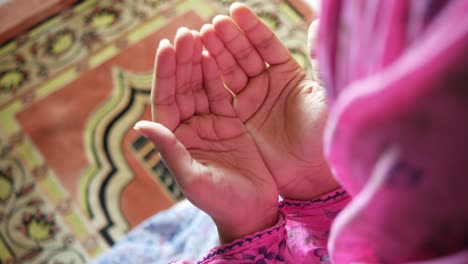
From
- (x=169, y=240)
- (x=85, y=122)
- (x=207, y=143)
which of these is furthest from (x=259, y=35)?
(x=85, y=122)

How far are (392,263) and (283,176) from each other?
0.26 meters

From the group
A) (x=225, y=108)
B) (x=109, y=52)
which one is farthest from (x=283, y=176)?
(x=109, y=52)

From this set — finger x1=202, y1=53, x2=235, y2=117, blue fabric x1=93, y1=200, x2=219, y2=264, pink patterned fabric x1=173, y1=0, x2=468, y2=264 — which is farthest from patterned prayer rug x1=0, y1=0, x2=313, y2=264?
pink patterned fabric x1=173, y1=0, x2=468, y2=264

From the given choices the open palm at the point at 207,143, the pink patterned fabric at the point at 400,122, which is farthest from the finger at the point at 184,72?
the pink patterned fabric at the point at 400,122

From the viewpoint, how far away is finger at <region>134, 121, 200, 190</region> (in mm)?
446

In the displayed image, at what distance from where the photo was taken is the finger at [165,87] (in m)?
0.49

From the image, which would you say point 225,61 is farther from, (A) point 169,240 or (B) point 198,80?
(A) point 169,240

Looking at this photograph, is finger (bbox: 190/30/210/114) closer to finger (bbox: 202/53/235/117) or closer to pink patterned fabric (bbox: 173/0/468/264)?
finger (bbox: 202/53/235/117)

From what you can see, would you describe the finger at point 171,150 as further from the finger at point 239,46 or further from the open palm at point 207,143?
the finger at point 239,46

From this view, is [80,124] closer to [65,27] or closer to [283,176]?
[65,27]

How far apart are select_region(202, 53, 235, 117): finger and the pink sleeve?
14 cm

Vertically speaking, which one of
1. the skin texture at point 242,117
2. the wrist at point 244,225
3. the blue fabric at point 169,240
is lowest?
the blue fabric at point 169,240

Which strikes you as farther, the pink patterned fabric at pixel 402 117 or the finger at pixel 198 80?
the finger at pixel 198 80

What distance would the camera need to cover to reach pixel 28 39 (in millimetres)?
1108
